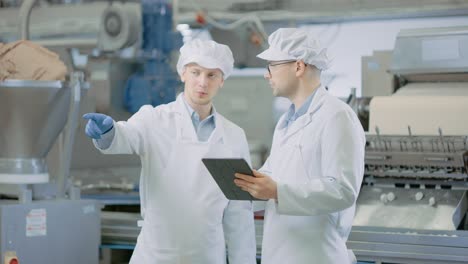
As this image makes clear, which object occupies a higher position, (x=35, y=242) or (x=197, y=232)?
(x=197, y=232)

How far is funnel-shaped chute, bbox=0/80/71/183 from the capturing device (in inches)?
129

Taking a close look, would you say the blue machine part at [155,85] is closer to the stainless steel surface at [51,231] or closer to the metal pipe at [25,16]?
the metal pipe at [25,16]

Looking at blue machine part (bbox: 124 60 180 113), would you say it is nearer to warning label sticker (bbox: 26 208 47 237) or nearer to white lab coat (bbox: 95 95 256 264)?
warning label sticker (bbox: 26 208 47 237)

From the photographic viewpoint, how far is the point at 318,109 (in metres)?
2.27

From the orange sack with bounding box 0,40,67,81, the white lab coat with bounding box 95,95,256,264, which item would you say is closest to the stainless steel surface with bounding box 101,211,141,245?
the orange sack with bounding box 0,40,67,81

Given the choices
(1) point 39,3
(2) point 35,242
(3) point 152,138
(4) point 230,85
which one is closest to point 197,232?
(3) point 152,138

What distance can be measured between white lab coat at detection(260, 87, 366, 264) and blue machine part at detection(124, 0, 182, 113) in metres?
2.60

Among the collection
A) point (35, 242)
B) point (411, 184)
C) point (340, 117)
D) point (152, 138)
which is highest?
point (340, 117)

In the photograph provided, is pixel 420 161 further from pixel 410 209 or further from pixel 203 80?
pixel 203 80

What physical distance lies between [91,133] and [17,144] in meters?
1.17

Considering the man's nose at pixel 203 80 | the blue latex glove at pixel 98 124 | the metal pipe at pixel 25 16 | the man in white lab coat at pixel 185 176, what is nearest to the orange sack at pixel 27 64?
the metal pipe at pixel 25 16

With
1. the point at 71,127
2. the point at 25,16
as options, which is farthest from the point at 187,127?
the point at 25,16

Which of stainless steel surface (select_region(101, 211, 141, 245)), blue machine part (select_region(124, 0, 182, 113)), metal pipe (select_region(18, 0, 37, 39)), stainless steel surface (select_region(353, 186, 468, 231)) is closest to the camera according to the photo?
stainless steel surface (select_region(353, 186, 468, 231))

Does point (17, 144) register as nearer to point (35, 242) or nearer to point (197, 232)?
point (35, 242)
